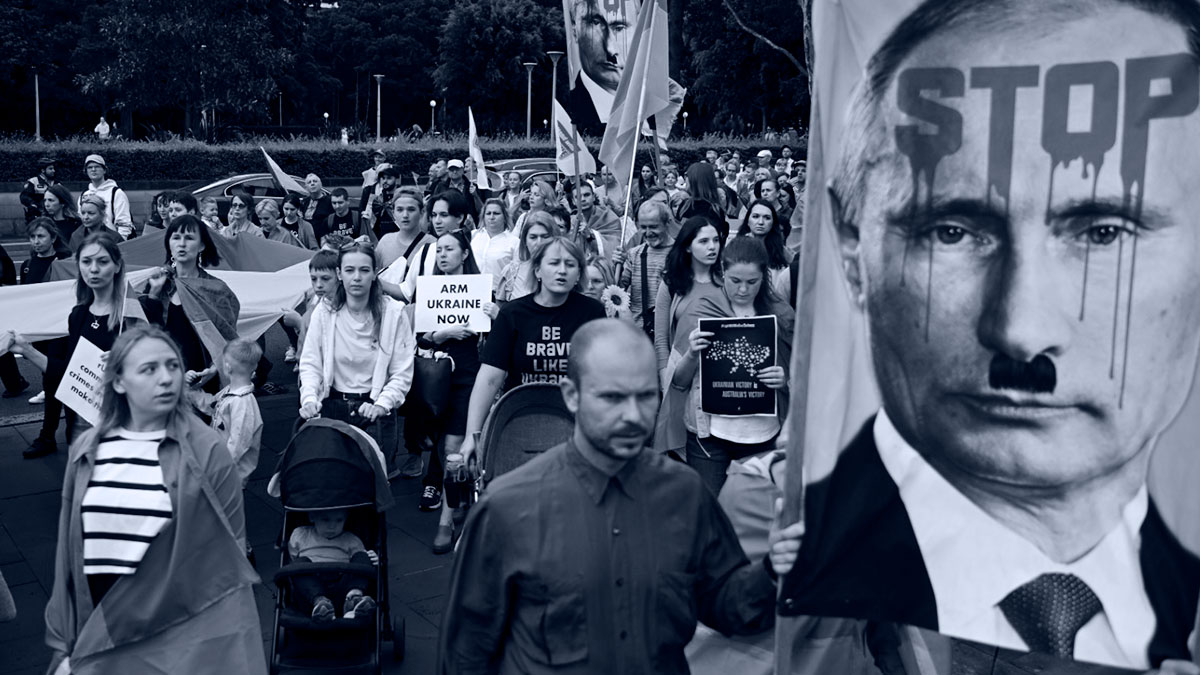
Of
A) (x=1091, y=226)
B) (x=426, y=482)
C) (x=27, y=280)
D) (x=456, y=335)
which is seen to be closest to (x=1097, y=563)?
(x=1091, y=226)

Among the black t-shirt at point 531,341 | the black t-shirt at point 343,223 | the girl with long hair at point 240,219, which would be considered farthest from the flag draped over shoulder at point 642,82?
the black t-shirt at point 343,223

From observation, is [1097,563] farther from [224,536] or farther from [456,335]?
[456,335]

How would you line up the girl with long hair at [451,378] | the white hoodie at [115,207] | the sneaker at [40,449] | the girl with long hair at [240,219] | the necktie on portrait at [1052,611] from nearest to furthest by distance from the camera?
the necktie on portrait at [1052,611], the girl with long hair at [451,378], the sneaker at [40,449], the girl with long hair at [240,219], the white hoodie at [115,207]

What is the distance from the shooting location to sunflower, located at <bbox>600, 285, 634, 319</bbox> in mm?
7672

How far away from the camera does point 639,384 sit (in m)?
2.75

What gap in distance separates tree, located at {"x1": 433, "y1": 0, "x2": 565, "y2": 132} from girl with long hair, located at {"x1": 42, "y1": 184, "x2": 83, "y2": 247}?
42629 mm

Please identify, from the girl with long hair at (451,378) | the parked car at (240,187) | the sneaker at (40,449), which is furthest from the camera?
the parked car at (240,187)

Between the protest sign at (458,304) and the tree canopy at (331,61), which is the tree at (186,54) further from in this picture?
the protest sign at (458,304)

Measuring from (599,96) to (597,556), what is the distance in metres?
7.81

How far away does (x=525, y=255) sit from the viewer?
7.84 m

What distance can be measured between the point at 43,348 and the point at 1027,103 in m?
8.30

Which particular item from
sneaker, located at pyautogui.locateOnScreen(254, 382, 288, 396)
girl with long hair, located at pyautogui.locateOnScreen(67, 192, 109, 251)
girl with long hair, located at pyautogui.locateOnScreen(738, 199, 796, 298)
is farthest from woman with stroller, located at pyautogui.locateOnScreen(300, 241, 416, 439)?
girl with long hair, located at pyautogui.locateOnScreen(67, 192, 109, 251)

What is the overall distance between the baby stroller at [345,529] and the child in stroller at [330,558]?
0.13 feet

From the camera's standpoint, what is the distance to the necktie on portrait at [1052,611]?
2.56 metres
